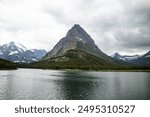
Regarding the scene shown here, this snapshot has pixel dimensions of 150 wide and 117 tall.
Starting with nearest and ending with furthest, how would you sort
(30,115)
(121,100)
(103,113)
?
(30,115) < (103,113) < (121,100)

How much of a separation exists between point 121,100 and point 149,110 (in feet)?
74.2

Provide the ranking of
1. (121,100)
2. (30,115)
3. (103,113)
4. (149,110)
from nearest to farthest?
(30,115), (103,113), (149,110), (121,100)

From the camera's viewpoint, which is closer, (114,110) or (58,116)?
(58,116)

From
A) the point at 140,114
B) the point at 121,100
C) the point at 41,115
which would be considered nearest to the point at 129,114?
the point at 140,114

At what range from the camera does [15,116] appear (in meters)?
35.4

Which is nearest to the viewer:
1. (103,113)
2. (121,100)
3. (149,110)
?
(103,113)

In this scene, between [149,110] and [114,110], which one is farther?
[149,110]

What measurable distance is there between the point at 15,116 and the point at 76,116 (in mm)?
9938

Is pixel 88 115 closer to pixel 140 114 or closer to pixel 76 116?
pixel 76 116

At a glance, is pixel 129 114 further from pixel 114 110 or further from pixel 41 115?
pixel 41 115

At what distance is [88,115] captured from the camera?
120ft

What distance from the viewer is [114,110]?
128ft

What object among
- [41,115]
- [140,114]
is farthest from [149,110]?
[41,115]

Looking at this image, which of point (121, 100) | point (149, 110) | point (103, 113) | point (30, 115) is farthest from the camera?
point (121, 100)
